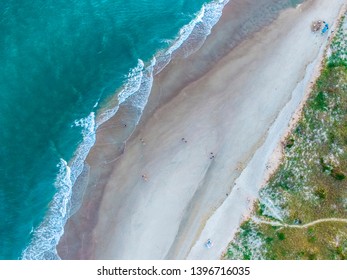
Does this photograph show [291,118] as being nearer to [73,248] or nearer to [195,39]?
[195,39]

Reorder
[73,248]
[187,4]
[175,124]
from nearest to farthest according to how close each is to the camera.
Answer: [73,248] → [175,124] → [187,4]

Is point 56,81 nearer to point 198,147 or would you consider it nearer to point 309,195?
point 198,147

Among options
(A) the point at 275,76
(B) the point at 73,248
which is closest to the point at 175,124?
(A) the point at 275,76

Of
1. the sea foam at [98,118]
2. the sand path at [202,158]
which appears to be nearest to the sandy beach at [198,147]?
the sand path at [202,158]

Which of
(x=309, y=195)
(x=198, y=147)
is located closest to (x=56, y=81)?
(x=198, y=147)

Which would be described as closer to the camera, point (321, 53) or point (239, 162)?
point (239, 162)

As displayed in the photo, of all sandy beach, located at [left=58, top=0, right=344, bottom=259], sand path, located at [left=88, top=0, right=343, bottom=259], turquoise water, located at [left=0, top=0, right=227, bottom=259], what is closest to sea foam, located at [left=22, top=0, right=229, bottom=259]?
turquoise water, located at [left=0, top=0, right=227, bottom=259]
